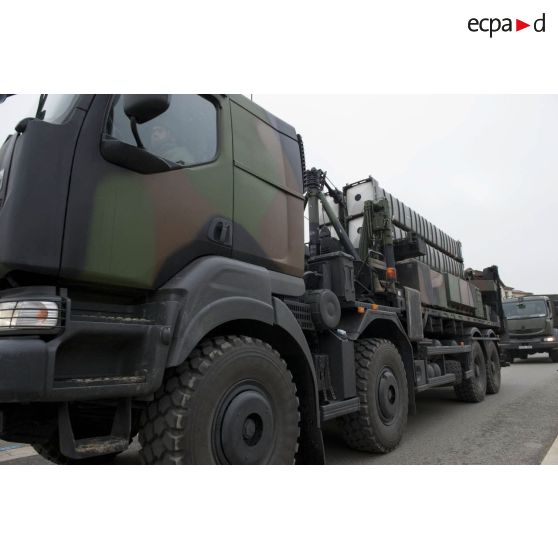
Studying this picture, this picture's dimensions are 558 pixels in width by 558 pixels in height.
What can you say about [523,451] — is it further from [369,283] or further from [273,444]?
[273,444]

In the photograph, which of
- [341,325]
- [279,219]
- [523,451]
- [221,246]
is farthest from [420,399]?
[221,246]

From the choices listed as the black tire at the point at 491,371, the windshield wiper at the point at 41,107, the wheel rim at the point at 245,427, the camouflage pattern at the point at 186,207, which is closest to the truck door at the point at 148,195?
the camouflage pattern at the point at 186,207

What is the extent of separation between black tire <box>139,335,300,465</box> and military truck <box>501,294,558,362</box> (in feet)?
47.5

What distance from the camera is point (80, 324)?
1.82 meters

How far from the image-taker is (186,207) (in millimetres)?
2352

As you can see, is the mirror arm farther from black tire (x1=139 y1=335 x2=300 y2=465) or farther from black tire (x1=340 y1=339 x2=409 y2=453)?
black tire (x1=340 y1=339 x2=409 y2=453)

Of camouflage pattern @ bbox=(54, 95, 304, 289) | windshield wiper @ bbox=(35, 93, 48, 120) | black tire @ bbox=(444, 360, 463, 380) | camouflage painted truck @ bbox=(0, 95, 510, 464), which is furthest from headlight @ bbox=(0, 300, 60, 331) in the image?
black tire @ bbox=(444, 360, 463, 380)

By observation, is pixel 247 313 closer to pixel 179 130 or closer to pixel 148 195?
pixel 148 195

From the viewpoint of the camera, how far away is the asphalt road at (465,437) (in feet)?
12.9

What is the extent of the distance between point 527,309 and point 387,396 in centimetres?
1408

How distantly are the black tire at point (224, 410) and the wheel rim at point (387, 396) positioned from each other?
5.59ft

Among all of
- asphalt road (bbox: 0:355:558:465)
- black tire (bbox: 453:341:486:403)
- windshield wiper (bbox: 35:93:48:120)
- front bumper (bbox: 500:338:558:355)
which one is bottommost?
asphalt road (bbox: 0:355:558:465)

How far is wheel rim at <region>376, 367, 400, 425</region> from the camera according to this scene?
4.05 metres

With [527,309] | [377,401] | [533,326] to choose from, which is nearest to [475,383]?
[377,401]
